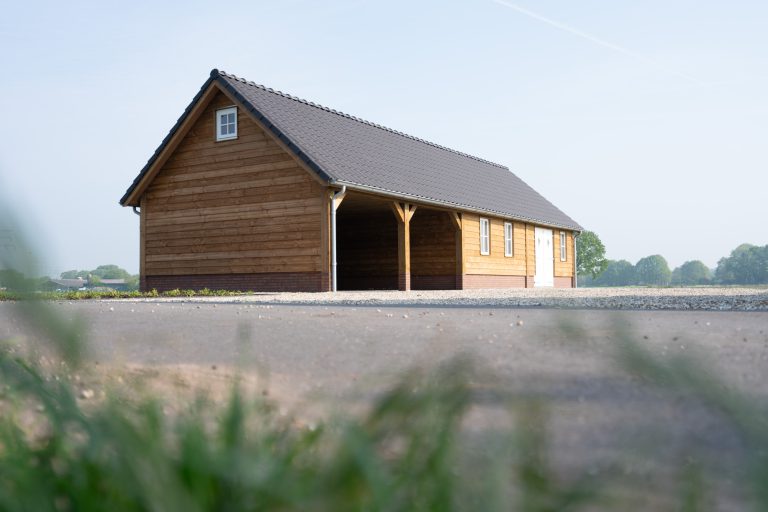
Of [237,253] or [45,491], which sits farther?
[237,253]

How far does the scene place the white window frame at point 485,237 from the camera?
21.5 m

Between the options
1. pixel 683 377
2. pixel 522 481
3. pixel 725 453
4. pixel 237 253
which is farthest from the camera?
pixel 237 253

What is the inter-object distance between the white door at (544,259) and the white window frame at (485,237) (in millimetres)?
4084

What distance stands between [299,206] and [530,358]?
527 inches

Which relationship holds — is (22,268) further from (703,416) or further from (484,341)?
(484,341)

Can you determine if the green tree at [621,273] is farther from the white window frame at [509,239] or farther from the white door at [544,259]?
the white window frame at [509,239]

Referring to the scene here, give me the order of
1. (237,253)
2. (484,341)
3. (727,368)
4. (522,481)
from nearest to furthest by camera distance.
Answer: (522,481) < (727,368) < (484,341) < (237,253)

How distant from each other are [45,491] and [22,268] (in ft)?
1.32

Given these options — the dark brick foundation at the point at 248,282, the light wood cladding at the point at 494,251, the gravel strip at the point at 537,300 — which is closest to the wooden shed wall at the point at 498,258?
the light wood cladding at the point at 494,251

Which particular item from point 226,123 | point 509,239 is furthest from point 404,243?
point 509,239

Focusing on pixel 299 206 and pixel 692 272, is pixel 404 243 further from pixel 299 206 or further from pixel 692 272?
pixel 692 272

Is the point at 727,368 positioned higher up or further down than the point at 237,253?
further down

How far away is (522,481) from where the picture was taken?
0.85m

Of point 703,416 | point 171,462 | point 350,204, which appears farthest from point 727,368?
point 350,204
